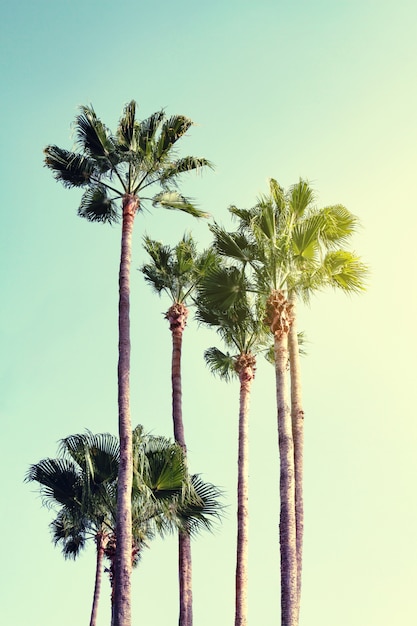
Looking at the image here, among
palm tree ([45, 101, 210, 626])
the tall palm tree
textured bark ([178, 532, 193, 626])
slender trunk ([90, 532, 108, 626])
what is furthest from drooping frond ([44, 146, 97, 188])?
slender trunk ([90, 532, 108, 626])

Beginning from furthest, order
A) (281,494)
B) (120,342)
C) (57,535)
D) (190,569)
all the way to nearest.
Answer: (57,535) → (190,569) → (120,342) → (281,494)

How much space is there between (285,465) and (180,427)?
6.42 meters

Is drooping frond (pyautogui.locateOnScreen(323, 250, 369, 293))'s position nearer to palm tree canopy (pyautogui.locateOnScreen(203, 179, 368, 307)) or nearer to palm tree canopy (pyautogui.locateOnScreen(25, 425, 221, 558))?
palm tree canopy (pyautogui.locateOnScreen(203, 179, 368, 307))

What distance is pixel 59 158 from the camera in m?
18.3

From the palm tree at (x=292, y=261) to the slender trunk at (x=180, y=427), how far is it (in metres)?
3.32

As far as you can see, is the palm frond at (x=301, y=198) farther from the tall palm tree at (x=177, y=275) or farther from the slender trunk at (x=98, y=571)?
the slender trunk at (x=98, y=571)

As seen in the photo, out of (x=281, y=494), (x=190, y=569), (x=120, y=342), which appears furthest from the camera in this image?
(x=190, y=569)

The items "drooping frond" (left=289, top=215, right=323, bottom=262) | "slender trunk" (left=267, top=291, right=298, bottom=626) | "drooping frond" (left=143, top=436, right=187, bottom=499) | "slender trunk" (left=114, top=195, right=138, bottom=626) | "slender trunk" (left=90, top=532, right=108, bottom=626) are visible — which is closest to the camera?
"slender trunk" (left=114, top=195, right=138, bottom=626)

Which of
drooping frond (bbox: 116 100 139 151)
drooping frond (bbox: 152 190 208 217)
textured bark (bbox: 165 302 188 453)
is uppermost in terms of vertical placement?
drooping frond (bbox: 116 100 139 151)

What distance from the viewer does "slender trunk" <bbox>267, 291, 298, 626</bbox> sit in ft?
44.5

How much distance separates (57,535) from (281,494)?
9835mm

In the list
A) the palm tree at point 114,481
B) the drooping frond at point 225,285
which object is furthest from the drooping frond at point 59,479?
the drooping frond at point 225,285

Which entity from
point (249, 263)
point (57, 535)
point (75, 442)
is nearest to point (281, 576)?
point (75, 442)

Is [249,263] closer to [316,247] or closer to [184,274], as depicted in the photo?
[316,247]
